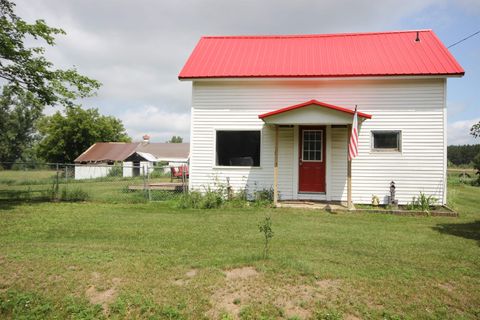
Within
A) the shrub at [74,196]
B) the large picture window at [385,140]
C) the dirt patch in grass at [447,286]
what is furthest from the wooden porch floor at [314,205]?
the shrub at [74,196]

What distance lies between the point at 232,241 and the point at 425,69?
359 inches

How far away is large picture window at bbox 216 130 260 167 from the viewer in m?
11.9

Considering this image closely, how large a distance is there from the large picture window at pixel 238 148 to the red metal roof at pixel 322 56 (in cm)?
219

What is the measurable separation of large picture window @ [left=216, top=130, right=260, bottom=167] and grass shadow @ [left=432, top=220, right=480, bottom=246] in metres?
6.11

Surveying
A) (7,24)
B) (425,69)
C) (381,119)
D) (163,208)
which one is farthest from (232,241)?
(7,24)

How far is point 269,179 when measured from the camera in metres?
11.6

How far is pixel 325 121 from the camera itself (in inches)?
396

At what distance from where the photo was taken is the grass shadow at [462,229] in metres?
7.01

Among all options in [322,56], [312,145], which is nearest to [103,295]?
[312,145]

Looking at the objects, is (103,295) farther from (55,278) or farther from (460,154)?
(460,154)

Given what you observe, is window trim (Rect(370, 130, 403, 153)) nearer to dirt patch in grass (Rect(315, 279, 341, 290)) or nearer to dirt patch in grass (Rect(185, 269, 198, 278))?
dirt patch in grass (Rect(315, 279, 341, 290))

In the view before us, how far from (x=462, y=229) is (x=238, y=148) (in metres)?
7.31


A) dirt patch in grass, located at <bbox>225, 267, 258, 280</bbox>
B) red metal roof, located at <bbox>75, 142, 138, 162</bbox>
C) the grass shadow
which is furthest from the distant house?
dirt patch in grass, located at <bbox>225, 267, 258, 280</bbox>

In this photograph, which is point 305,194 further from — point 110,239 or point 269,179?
point 110,239
